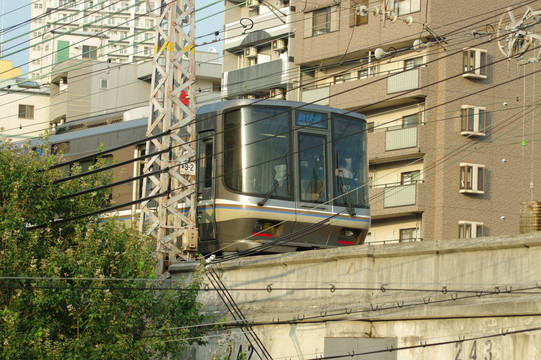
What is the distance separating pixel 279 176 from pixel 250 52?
885 inches

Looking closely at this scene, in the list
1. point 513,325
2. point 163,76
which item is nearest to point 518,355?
point 513,325

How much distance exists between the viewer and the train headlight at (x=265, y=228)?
55.8ft

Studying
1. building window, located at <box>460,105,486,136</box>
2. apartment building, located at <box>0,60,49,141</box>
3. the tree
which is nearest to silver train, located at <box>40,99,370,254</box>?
the tree

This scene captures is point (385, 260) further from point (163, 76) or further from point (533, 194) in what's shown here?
point (533, 194)

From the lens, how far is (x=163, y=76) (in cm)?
1641

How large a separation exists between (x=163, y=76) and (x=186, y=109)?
70cm

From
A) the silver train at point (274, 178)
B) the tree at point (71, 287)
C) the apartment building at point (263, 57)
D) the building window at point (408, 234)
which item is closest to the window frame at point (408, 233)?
the building window at point (408, 234)

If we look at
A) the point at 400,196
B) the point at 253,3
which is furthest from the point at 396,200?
the point at 253,3

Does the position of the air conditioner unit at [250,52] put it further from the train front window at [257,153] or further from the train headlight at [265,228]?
the train headlight at [265,228]

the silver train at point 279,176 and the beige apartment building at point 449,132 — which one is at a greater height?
the beige apartment building at point 449,132

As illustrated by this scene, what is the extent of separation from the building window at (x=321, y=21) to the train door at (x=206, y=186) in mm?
17497

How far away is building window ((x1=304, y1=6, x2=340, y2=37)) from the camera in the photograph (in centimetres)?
3450

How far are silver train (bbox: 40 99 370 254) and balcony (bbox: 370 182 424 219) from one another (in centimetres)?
1228

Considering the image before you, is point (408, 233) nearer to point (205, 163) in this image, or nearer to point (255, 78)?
point (255, 78)
